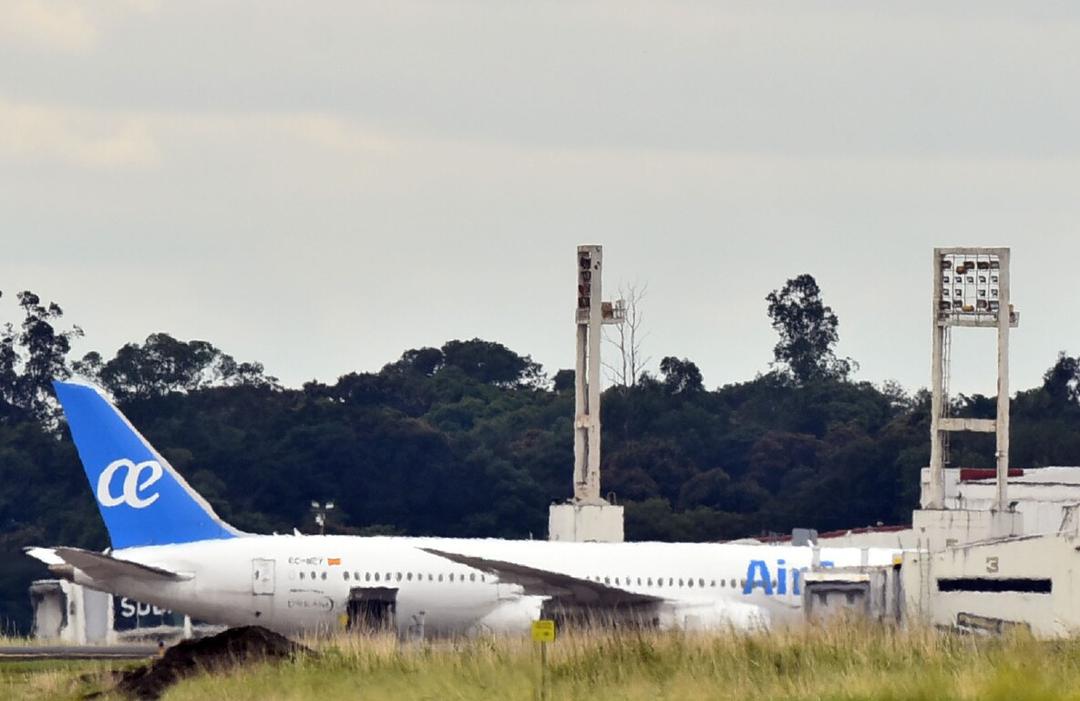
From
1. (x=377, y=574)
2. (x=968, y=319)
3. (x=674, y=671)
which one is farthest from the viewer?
(x=968, y=319)

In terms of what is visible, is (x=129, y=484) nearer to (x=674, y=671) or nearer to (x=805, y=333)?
(x=674, y=671)

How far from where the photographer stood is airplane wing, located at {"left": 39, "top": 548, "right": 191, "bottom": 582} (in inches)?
1975

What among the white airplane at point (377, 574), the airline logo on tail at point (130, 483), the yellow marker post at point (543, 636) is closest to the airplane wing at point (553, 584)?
the white airplane at point (377, 574)

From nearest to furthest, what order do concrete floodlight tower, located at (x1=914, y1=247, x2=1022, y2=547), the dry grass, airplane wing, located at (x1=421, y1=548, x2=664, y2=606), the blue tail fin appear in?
the dry grass, airplane wing, located at (x1=421, y1=548, x2=664, y2=606), the blue tail fin, concrete floodlight tower, located at (x1=914, y1=247, x2=1022, y2=547)

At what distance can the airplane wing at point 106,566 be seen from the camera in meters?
50.2

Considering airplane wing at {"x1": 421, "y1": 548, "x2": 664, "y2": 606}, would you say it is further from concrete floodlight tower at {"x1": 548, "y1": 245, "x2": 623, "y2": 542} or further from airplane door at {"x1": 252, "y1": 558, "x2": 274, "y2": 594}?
concrete floodlight tower at {"x1": 548, "y1": 245, "x2": 623, "y2": 542}

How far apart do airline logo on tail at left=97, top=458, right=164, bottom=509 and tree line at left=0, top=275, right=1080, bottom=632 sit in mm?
47111

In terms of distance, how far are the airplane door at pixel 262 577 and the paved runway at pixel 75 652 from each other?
2.94 meters

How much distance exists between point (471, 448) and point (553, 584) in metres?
73.7

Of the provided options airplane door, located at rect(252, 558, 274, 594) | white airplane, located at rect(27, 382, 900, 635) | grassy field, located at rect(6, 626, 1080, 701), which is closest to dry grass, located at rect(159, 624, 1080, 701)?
grassy field, located at rect(6, 626, 1080, 701)

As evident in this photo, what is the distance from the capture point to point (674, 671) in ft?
123

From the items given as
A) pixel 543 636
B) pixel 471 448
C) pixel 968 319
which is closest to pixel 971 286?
pixel 968 319

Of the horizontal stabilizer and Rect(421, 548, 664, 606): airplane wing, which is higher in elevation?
the horizontal stabilizer

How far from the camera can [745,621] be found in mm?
52031
